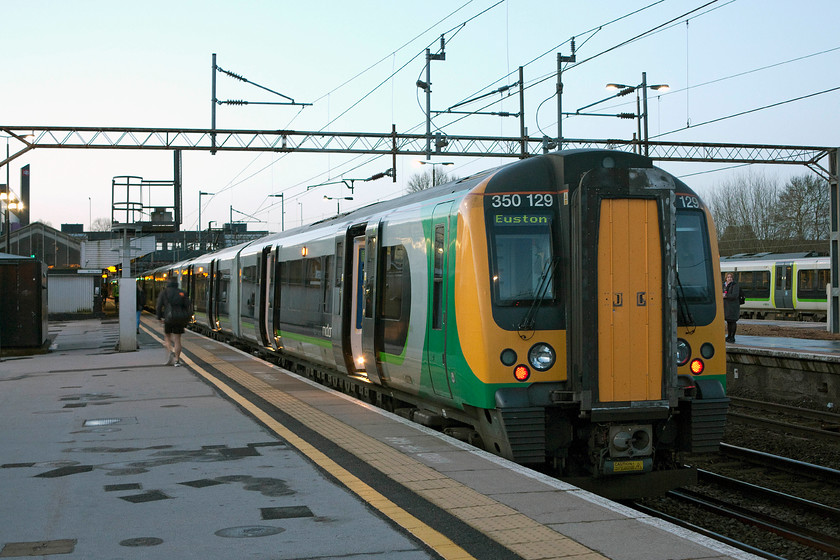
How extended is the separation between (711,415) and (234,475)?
4.25 meters

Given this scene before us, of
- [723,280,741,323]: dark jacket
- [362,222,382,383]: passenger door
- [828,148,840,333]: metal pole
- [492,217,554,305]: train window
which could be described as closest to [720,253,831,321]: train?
[828,148,840,333]: metal pole

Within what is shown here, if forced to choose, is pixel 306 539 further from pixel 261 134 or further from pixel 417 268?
pixel 261 134

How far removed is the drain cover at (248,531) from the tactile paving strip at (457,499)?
120cm

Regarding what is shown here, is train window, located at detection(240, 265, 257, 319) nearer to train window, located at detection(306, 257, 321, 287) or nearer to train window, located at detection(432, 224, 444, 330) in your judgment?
train window, located at detection(306, 257, 321, 287)

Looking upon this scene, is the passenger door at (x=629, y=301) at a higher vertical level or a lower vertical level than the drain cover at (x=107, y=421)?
higher

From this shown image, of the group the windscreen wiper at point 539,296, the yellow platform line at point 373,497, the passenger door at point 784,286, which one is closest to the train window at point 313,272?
the yellow platform line at point 373,497

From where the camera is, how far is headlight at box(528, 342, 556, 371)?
780 cm

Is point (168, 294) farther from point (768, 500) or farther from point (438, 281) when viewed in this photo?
point (768, 500)

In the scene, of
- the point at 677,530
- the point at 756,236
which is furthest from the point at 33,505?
the point at 756,236

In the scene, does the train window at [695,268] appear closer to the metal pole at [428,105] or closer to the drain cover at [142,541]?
the drain cover at [142,541]

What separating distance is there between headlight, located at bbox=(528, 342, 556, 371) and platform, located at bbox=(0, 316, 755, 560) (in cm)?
91

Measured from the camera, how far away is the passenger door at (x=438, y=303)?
28.6 feet

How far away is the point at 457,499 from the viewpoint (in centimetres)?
626

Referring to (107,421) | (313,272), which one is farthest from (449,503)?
(313,272)
